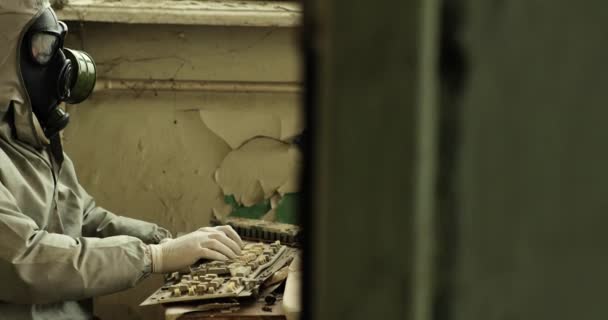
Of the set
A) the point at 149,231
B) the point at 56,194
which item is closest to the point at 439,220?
the point at 56,194

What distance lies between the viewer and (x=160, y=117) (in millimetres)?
2678

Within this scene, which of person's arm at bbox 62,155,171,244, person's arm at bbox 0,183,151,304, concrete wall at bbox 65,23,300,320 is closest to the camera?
person's arm at bbox 0,183,151,304

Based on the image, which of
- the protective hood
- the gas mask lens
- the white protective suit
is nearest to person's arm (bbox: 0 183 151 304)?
the white protective suit

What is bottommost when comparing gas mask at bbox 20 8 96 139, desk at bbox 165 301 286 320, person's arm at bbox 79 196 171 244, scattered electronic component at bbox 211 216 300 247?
person's arm at bbox 79 196 171 244

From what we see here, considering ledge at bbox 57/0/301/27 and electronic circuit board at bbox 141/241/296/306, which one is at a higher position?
ledge at bbox 57/0/301/27

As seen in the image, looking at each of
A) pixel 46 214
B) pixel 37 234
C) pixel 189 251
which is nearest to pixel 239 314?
pixel 189 251

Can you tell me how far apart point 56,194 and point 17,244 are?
318 millimetres

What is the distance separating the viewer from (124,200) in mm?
2721

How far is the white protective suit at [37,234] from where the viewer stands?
1683mm

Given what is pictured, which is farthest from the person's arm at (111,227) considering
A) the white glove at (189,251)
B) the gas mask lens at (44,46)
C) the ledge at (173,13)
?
the ledge at (173,13)

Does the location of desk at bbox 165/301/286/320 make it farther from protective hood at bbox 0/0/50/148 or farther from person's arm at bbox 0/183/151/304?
protective hood at bbox 0/0/50/148

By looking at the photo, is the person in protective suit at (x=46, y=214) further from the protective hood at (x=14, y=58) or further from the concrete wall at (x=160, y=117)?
the concrete wall at (x=160, y=117)

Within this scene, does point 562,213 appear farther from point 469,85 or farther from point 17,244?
point 17,244

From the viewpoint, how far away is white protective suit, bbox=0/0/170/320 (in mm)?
1683
